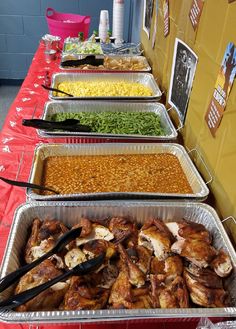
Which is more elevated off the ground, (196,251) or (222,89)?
(222,89)

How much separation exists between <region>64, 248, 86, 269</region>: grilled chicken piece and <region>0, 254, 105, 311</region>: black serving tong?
5 centimetres

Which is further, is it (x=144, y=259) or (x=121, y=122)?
(x=121, y=122)

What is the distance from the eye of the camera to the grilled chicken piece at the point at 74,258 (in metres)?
0.92

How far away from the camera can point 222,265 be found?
91cm

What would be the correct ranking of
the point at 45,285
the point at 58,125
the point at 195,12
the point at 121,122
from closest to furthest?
the point at 45,285 < the point at 195,12 < the point at 58,125 < the point at 121,122

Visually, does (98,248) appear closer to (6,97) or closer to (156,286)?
(156,286)

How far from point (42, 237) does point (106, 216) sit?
23 centimetres

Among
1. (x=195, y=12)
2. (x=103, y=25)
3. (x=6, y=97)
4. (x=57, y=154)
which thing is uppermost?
(x=195, y=12)

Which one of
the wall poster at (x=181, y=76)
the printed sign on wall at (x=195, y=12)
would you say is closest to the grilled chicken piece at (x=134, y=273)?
the wall poster at (x=181, y=76)

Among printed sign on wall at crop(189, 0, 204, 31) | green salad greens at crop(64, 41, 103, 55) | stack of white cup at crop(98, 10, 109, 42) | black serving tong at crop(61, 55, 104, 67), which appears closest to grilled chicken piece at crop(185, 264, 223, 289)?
printed sign on wall at crop(189, 0, 204, 31)

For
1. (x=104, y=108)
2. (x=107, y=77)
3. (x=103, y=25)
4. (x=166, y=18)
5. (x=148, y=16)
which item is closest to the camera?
(x=104, y=108)

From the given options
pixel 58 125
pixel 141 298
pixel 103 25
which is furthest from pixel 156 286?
pixel 103 25

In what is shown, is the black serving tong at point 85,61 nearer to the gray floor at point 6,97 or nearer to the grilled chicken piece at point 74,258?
the grilled chicken piece at point 74,258

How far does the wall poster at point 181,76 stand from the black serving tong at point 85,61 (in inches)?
35.0
